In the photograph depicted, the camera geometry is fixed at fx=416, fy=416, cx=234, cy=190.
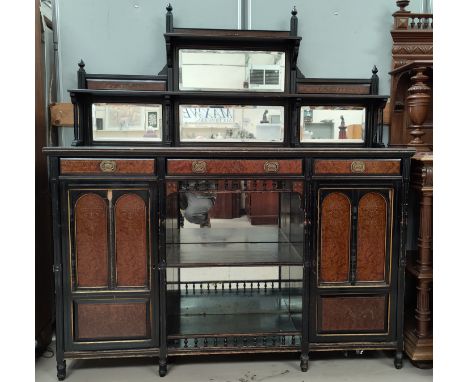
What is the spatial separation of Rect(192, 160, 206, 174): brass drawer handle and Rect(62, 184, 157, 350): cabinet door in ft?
0.90

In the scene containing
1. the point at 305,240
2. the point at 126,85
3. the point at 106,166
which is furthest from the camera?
the point at 126,85

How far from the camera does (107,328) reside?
2.38 m

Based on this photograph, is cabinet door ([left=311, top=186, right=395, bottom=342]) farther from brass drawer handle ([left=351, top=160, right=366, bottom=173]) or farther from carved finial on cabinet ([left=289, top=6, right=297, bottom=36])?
carved finial on cabinet ([left=289, top=6, right=297, bottom=36])

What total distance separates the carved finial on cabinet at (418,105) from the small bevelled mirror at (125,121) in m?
1.61

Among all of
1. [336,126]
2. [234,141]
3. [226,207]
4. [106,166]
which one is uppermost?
[336,126]

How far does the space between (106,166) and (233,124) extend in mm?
900

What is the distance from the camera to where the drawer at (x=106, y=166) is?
2264 mm

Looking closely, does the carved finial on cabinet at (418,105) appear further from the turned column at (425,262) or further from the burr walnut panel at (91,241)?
the burr walnut panel at (91,241)

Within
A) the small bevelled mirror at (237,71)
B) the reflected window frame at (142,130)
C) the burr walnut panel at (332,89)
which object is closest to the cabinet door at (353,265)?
the burr walnut panel at (332,89)

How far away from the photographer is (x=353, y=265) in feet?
8.01

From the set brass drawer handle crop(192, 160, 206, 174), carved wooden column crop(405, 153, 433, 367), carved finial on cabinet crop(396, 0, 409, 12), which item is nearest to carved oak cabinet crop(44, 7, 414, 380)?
brass drawer handle crop(192, 160, 206, 174)

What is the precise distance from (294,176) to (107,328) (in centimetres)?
138

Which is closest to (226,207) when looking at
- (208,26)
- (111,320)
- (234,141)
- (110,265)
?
(234,141)

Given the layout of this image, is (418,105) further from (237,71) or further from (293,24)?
(237,71)
